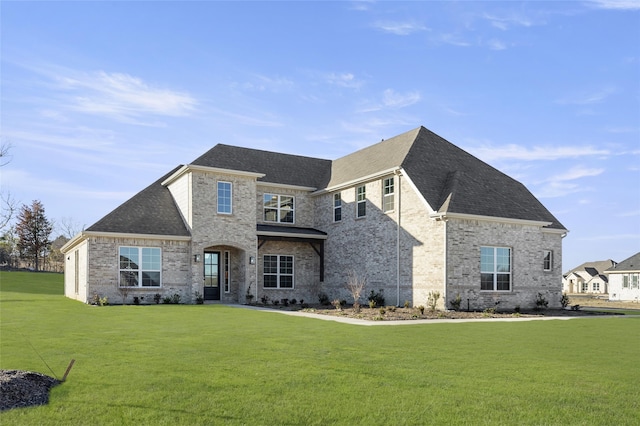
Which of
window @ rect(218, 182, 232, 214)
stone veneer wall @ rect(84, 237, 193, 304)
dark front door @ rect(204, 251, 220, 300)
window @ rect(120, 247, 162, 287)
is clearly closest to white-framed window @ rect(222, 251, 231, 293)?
dark front door @ rect(204, 251, 220, 300)

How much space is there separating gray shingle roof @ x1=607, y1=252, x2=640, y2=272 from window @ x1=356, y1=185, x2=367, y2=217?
113ft

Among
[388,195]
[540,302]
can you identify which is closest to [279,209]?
[388,195]

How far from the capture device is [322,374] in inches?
314

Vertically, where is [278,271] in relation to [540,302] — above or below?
above

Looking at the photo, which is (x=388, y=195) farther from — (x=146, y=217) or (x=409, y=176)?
(x=146, y=217)

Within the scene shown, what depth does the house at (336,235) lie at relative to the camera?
22.3 m

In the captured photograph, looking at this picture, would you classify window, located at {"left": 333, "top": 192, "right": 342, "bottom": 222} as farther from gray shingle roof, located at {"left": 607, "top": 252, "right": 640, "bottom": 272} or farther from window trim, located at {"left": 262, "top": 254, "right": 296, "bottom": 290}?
gray shingle roof, located at {"left": 607, "top": 252, "right": 640, "bottom": 272}

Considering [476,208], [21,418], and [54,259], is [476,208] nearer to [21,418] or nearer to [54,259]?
[21,418]

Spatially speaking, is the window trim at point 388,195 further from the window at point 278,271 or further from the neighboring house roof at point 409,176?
the window at point 278,271

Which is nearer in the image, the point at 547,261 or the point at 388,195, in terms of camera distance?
the point at 388,195

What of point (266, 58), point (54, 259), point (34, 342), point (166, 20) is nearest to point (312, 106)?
point (266, 58)

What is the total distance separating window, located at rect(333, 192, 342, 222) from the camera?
27938 millimetres

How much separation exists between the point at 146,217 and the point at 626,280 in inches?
1753

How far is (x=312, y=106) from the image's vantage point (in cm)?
1786
